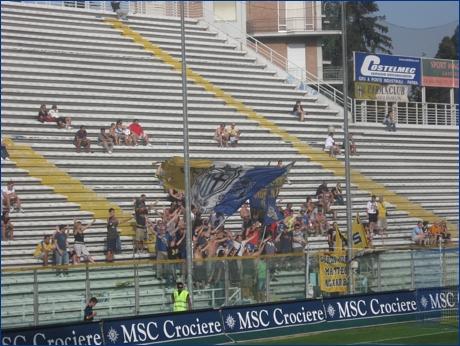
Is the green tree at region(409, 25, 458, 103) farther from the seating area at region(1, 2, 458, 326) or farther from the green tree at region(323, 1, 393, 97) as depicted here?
the seating area at region(1, 2, 458, 326)

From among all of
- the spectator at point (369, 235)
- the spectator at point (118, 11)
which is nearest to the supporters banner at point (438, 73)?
the spectator at point (369, 235)

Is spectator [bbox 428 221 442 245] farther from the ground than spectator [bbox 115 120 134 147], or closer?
closer

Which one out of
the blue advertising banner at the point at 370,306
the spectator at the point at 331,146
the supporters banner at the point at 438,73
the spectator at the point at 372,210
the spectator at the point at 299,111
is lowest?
the blue advertising banner at the point at 370,306

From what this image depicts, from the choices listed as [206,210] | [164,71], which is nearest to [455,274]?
[206,210]

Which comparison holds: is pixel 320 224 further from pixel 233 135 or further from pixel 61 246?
pixel 61 246

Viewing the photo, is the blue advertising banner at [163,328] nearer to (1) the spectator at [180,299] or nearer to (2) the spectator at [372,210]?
(1) the spectator at [180,299]

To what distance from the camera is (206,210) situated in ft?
64.2

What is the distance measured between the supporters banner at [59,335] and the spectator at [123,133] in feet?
39.8

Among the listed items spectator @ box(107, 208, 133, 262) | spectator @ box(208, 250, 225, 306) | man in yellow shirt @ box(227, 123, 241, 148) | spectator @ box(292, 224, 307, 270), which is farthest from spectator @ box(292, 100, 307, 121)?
spectator @ box(208, 250, 225, 306)

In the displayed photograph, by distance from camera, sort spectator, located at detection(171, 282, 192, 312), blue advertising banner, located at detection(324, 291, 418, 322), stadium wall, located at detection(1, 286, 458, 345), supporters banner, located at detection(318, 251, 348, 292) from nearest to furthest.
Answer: stadium wall, located at detection(1, 286, 458, 345) → spectator, located at detection(171, 282, 192, 312) → blue advertising banner, located at detection(324, 291, 418, 322) → supporters banner, located at detection(318, 251, 348, 292)

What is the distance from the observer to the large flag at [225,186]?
1966 centimetres

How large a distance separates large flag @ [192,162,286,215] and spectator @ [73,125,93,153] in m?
6.19

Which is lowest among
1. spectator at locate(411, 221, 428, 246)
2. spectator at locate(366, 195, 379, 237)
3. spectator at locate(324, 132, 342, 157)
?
spectator at locate(411, 221, 428, 246)

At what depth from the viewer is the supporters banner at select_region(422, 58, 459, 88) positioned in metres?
36.3
